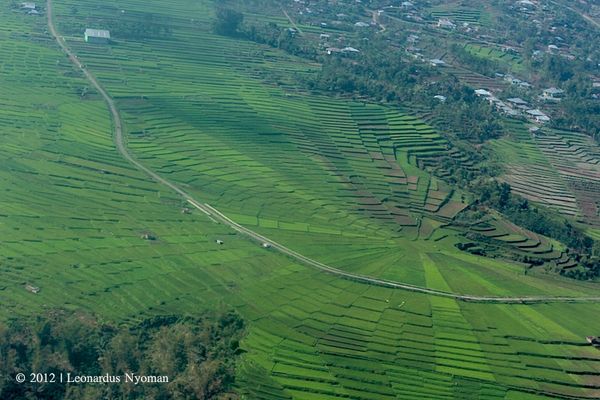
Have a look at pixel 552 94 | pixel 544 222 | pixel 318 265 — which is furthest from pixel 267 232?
pixel 552 94

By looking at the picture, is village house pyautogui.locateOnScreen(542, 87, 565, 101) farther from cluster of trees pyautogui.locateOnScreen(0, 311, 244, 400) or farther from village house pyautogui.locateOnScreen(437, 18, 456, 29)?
cluster of trees pyautogui.locateOnScreen(0, 311, 244, 400)

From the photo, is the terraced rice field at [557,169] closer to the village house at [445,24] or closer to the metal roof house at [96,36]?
the village house at [445,24]

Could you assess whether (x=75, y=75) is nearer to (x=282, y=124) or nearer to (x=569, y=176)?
(x=282, y=124)

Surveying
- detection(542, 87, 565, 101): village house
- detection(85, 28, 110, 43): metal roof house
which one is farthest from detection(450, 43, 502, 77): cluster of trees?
detection(85, 28, 110, 43): metal roof house

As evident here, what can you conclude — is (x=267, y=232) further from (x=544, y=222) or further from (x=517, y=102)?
(x=517, y=102)

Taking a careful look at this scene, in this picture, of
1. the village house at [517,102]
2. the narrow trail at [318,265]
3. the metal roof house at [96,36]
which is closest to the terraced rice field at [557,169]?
the village house at [517,102]

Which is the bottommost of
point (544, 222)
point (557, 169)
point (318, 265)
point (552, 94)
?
point (318, 265)

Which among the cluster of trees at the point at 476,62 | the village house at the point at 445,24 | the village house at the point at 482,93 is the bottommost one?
the village house at the point at 482,93
